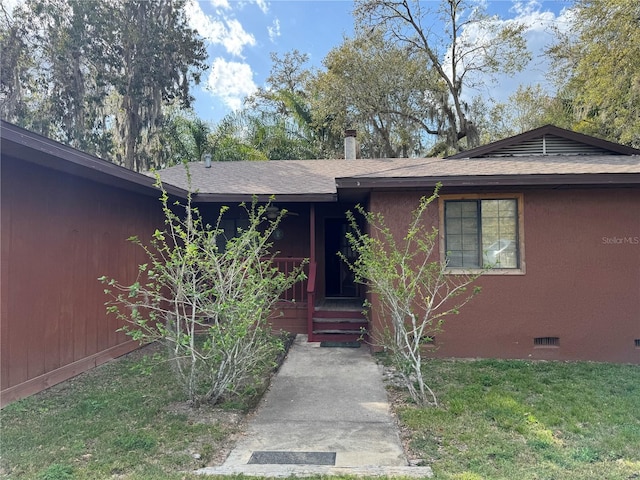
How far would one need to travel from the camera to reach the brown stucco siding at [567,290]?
5875mm

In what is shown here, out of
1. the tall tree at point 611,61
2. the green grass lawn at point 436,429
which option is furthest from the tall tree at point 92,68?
the tall tree at point 611,61

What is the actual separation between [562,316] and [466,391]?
2.54 metres

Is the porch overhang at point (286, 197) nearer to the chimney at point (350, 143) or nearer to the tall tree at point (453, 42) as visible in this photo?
the chimney at point (350, 143)

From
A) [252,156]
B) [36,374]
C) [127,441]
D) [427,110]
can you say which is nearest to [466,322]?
[127,441]

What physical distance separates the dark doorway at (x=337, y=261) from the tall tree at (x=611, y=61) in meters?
7.67

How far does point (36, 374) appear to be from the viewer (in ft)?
14.7

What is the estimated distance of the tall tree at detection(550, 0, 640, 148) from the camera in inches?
377

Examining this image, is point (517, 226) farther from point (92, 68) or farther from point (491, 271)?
point (92, 68)

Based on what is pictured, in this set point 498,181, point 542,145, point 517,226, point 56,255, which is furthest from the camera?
point 542,145

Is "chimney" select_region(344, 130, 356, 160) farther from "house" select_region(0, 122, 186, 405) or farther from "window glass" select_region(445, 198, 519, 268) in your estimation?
"house" select_region(0, 122, 186, 405)

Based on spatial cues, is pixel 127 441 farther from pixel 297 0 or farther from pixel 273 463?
pixel 297 0

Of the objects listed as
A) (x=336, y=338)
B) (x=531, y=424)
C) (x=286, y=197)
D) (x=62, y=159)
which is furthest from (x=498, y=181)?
(x=62, y=159)

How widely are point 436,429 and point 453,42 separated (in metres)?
18.0

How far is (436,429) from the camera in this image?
11.6ft
